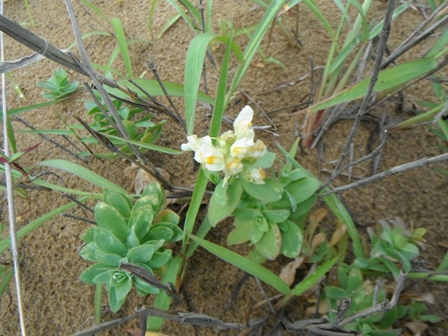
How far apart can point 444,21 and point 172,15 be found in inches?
40.7

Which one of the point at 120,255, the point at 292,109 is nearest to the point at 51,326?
the point at 120,255

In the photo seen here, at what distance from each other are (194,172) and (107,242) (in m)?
0.41

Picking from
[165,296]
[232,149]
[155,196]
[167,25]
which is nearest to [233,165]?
[232,149]

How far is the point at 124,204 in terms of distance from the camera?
91 cm

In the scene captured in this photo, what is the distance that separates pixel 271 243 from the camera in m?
0.84

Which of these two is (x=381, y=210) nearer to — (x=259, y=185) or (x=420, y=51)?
(x=259, y=185)

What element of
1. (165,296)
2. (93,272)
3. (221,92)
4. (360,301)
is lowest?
(360,301)

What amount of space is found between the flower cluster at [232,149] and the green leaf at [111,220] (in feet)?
0.86

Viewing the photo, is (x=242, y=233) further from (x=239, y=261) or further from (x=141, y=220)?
(x=141, y=220)

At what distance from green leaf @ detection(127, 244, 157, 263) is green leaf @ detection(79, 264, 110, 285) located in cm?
7

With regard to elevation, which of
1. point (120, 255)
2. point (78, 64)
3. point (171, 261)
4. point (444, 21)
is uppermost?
point (78, 64)

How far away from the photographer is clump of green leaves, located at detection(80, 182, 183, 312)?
0.80m

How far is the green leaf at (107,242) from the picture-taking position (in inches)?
32.0

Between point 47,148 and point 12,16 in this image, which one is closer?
point 47,148
